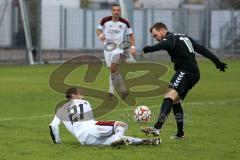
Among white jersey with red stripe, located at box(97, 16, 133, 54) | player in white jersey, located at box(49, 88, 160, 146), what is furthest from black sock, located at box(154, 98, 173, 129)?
white jersey with red stripe, located at box(97, 16, 133, 54)

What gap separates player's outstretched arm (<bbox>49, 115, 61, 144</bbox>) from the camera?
37.4ft

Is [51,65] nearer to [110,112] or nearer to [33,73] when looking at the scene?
[33,73]

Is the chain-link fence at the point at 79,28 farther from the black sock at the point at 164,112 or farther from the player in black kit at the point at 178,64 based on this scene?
the black sock at the point at 164,112

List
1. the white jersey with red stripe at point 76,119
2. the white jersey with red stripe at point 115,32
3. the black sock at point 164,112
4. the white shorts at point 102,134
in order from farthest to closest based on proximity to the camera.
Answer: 1. the white jersey with red stripe at point 115,32
2. the black sock at point 164,112
3. the white jersey with red stripe at point 76,119
4. the white shorts at point 102,134

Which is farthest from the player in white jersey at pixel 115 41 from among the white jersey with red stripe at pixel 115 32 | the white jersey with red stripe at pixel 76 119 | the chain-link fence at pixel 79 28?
the chain-link fence at pixel 79 28

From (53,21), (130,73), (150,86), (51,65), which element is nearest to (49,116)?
(150,86)

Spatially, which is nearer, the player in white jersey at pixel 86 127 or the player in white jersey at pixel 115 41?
the player in white jersey at pixel 86 127

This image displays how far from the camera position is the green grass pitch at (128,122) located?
10.8 meters

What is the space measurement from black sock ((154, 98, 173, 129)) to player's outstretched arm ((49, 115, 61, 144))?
1.54m

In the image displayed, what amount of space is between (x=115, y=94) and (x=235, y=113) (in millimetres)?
4116

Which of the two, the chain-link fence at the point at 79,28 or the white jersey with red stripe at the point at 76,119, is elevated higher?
the white jersey with red stripe at the point at 76,119

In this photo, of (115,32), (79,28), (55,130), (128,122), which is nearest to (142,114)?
(128,122)

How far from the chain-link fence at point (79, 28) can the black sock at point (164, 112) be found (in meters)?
23.1

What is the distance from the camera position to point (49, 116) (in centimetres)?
1555
